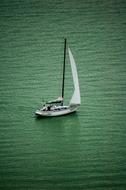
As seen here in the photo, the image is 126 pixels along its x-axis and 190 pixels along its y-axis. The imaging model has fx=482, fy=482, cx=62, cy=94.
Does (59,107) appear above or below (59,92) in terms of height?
below

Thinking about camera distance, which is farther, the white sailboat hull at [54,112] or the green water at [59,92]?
the white sailboat hull at [54,112]

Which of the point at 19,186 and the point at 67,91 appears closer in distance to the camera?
the point at 19,186

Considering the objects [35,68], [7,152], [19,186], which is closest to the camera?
[19,186]

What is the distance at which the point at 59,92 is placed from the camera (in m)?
6.65

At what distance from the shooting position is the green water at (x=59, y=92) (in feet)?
16.5

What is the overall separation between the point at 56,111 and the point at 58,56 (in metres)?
1.69

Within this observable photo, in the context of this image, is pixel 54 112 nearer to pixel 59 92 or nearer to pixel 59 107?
pixel 59 107

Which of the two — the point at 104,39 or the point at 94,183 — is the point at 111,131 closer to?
the point at 94,183

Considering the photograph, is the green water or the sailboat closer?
the green water

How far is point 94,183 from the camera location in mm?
4777

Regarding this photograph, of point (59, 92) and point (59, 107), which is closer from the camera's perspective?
point (59, 107)

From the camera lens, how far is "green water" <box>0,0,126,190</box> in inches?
197

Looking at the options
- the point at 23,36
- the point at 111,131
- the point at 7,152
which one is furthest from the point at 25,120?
the point at 23,36

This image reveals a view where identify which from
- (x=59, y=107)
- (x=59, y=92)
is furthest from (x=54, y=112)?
(x=59, y=92)
